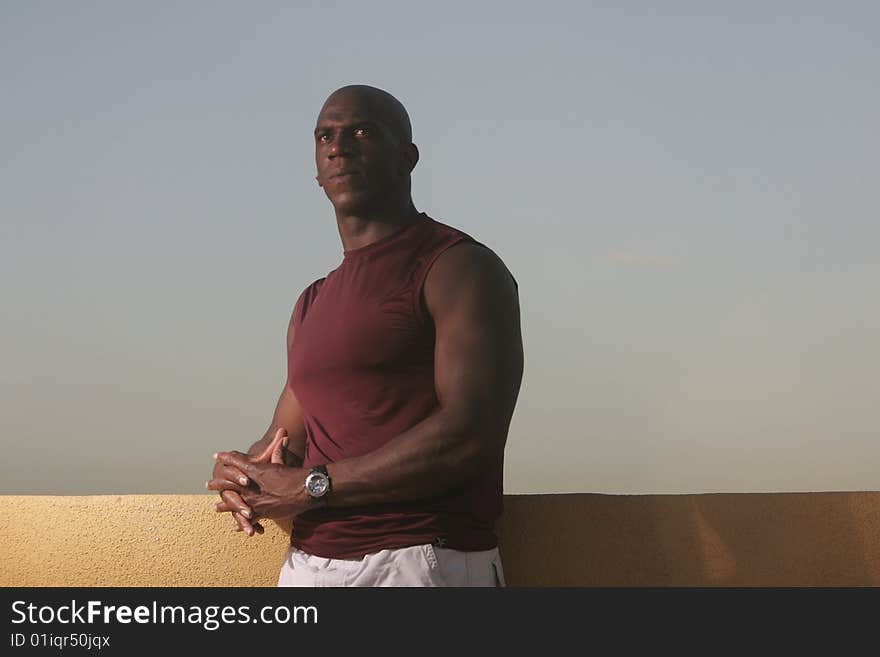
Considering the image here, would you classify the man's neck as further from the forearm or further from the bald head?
the forearm

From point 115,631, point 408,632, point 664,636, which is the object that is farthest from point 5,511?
point 664,636

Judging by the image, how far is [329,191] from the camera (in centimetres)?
295

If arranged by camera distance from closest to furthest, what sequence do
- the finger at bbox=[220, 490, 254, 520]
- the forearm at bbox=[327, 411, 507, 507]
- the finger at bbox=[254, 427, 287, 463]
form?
1. the forearm at bbox=[327, 411, 507, 507]
2. the finger at bbox=[220, 490, 254, 520]
3. the finger at bbox=[254, 427, 287, 463]

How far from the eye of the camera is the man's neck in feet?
9.58

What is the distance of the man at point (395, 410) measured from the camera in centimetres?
255

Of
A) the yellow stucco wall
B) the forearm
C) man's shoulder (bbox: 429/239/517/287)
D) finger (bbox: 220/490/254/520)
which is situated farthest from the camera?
the yellow stucco wall

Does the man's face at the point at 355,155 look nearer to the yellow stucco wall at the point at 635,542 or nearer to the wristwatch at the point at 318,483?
the wristwatch at the point at 318,483

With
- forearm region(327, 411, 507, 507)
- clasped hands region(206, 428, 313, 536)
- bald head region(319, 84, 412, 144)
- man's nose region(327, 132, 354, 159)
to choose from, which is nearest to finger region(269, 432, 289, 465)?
clasped hands region(206, 428, 313, 536)

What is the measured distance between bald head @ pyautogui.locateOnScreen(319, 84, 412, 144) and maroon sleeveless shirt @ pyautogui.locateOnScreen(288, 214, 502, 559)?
15.4 inches

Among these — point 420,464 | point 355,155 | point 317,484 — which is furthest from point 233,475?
point 355,155

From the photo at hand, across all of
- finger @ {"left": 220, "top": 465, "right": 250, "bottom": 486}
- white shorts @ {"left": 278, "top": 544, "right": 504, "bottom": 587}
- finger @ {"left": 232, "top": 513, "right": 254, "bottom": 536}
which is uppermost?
finger @ {"left": 220, "top": 465, "right": 250, "bottom": 486}

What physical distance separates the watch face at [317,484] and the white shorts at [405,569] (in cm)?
19

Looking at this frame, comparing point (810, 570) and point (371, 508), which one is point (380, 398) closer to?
point (371, 508)

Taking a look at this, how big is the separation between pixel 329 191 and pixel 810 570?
180 centimetres
